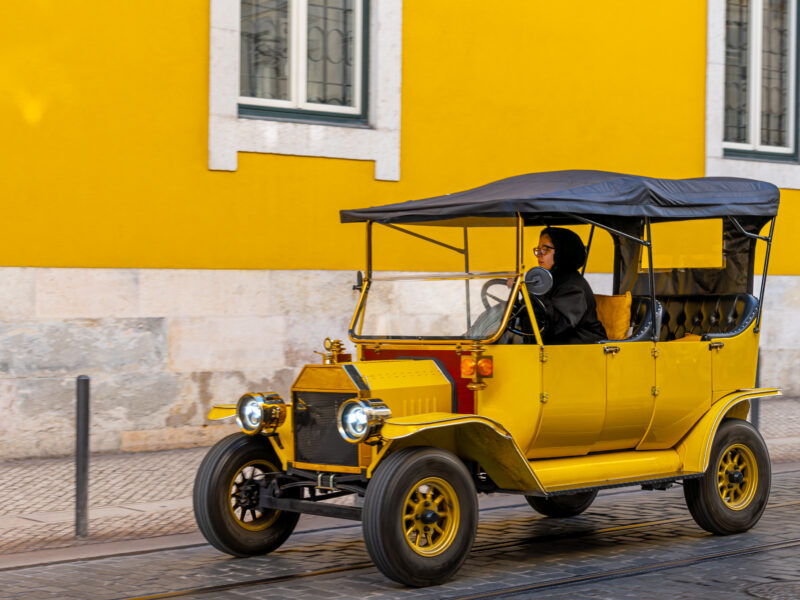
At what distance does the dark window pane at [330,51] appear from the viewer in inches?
533

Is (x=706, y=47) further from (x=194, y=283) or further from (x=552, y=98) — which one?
(x=194, y=283)

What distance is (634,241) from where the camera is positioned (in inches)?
329

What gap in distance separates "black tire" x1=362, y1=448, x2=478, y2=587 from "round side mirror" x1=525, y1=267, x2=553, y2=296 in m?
1.09

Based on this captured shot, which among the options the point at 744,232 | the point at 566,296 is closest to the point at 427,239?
the point at 566,296

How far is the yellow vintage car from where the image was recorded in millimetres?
6949

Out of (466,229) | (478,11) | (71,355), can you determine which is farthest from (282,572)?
(478,11)

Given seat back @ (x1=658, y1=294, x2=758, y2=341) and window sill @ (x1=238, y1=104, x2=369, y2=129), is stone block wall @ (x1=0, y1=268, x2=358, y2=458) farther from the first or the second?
seat back @ (x1=658, y1=294, x2=758, y2=341)

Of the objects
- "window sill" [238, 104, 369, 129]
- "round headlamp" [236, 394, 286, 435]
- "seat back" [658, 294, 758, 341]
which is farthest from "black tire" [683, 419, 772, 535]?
"window sill" [238, 104, 369, 129]

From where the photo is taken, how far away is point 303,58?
13.4 meters

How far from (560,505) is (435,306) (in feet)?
7.12

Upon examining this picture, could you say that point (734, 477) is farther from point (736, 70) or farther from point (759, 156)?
point (736, 70)

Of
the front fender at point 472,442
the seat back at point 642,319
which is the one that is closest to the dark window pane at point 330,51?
the seat back at point 642,319

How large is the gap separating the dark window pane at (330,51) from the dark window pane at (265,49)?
0.29 meters

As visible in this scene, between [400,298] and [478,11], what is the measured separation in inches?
279
